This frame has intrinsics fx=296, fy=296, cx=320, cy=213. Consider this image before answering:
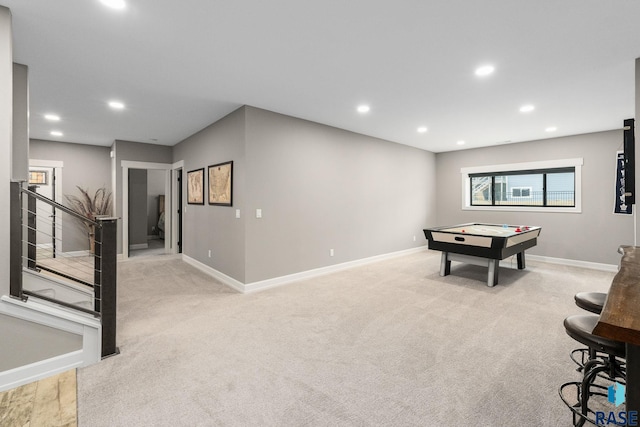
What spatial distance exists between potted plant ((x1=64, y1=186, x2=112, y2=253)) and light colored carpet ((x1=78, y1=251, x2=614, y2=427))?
3.55 meters

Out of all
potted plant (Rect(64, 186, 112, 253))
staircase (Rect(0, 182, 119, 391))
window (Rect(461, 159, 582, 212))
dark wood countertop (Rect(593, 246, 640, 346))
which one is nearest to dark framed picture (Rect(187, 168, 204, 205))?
potted plant (Rect(64, 186, 112, 253))

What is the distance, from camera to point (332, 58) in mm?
2744

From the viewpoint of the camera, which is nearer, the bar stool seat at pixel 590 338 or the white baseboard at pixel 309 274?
the bar stool seat at pixel 590 338

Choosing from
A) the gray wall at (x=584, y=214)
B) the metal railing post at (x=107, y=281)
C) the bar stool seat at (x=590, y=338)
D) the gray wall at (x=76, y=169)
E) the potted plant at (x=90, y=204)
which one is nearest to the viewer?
the bar stool seat at (x=590, y=338)

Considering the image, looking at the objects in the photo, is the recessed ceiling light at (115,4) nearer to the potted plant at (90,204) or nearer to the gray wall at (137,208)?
the potted plant at (90,204)

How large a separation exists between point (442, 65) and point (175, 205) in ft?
20.0

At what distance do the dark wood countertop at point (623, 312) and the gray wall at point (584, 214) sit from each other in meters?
5.20

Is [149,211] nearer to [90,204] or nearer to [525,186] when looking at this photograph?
[90,204]

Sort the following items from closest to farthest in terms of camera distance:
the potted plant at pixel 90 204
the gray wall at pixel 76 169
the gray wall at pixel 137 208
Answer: the gray wall at pixel 76 169
the potted plant at pixel 90 204
the gray wall at pixel 137 208

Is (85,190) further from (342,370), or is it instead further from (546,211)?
(546,211)

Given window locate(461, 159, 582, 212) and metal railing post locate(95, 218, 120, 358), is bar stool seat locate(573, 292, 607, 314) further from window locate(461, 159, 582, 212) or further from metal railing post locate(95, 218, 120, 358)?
window locate(461, 159, 582, 212)

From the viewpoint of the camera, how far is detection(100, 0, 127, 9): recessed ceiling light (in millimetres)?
1949

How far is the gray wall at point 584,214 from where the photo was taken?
17.5 feet

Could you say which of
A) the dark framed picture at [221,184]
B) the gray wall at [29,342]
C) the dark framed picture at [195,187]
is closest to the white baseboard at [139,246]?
the dark framed picture at [195,187]
